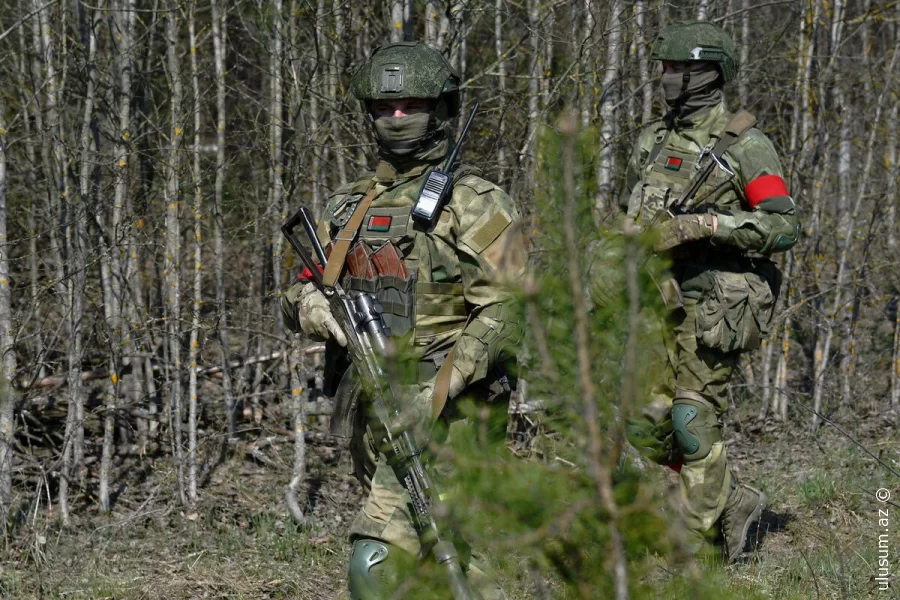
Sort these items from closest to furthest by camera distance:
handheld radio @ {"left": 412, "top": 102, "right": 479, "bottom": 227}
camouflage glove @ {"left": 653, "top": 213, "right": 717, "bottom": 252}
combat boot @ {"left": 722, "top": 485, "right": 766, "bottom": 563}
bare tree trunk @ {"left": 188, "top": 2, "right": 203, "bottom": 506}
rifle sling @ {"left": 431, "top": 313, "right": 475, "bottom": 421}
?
rifle sling @ {"left": 431, "top": 313, "right": 475, "bottom": 421}
handheld radio @ {"left": 412, "top": 102, "right": 479, "bottom": 227}
camouflage glove @ {"left": 653, "top": 213, "right": 717, "bottom": 252}
combat boot @ {"left": 722, "top": 485, "right": 766, "bottom": 563}
bare tree trunk @ {"left": 188, "top": 2, "right": 203, "bottom": 506}

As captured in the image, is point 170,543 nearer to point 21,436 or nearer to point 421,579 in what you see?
point 21,436

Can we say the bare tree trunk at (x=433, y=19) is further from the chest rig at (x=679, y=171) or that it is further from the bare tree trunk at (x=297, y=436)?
the bare tree trunk at (x=297, y=436)

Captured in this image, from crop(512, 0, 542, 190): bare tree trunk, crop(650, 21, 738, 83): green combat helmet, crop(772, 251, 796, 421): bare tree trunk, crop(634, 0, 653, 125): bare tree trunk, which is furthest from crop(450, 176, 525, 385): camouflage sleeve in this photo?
crop(772, 251, 796, 421): bare tree trunk

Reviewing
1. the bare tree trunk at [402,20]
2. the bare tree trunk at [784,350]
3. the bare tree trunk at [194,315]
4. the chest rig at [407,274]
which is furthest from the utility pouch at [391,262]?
the bare tree trunk at [784,350]

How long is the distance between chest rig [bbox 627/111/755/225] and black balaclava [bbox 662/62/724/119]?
0.13 meters

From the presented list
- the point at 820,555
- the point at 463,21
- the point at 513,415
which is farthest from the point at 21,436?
the point at 820,555

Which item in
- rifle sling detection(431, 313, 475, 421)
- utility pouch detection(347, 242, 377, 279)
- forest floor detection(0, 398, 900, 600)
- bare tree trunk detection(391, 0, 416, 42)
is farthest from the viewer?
bare tree trunk detection(391, 0, 416, 42)

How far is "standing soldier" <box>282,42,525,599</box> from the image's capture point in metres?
3.21

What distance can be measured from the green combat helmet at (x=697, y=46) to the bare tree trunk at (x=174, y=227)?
2373mm

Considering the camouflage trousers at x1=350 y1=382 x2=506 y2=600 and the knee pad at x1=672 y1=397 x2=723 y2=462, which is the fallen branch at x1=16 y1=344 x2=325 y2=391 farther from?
the camouflage trousers at x1=350 y1=382 x2=506 y2=600

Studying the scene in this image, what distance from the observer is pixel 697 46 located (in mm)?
4277

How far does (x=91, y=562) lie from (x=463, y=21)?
127 inches

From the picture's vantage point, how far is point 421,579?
1.63 metres

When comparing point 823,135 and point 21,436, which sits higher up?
point 823,135
